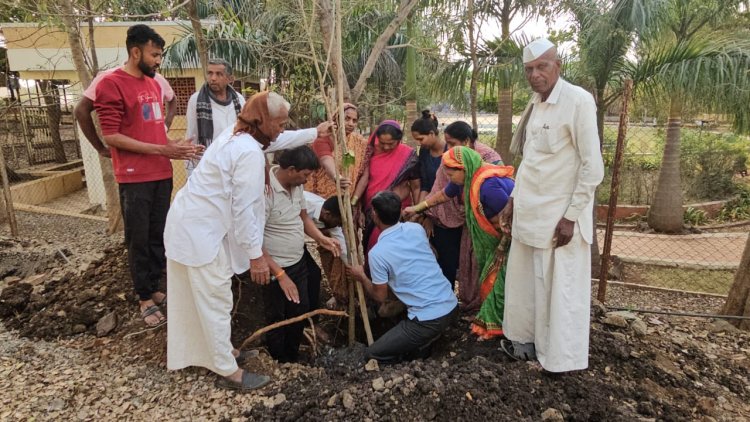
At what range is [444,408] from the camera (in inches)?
90.7

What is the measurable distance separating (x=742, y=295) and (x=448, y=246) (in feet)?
7.35

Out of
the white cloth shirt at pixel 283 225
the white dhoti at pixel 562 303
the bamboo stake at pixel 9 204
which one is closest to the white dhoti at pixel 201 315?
the white cloth shirt at pixel 283 225

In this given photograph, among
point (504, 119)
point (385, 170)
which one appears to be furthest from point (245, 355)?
point (504, 119)

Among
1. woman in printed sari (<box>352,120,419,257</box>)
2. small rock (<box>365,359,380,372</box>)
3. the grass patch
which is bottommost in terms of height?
the grass patch

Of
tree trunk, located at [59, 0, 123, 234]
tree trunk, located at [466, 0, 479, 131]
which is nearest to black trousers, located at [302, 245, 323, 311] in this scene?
tree trunk, located at [466, 0, 479, 131]

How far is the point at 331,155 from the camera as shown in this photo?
368 cm

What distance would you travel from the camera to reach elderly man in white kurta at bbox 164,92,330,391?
232 cm

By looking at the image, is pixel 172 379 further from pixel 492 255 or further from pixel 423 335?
pixel 492 255


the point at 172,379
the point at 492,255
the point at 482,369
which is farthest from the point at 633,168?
the point at 172,379

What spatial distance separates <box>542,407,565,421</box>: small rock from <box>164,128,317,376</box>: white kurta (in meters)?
1.53

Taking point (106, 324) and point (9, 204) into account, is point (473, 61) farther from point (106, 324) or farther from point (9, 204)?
point (9, 204)

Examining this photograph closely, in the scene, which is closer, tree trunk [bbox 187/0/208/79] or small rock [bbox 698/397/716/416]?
small rock [bbox 698/397/716/416]

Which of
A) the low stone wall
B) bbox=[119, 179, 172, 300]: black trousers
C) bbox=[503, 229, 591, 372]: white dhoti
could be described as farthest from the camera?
the low stone wall

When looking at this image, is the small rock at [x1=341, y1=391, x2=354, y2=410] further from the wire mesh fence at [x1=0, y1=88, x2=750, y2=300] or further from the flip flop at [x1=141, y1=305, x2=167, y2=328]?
the wire mesh fence at [x1=0, y1=88, x2=750, y2=300]
